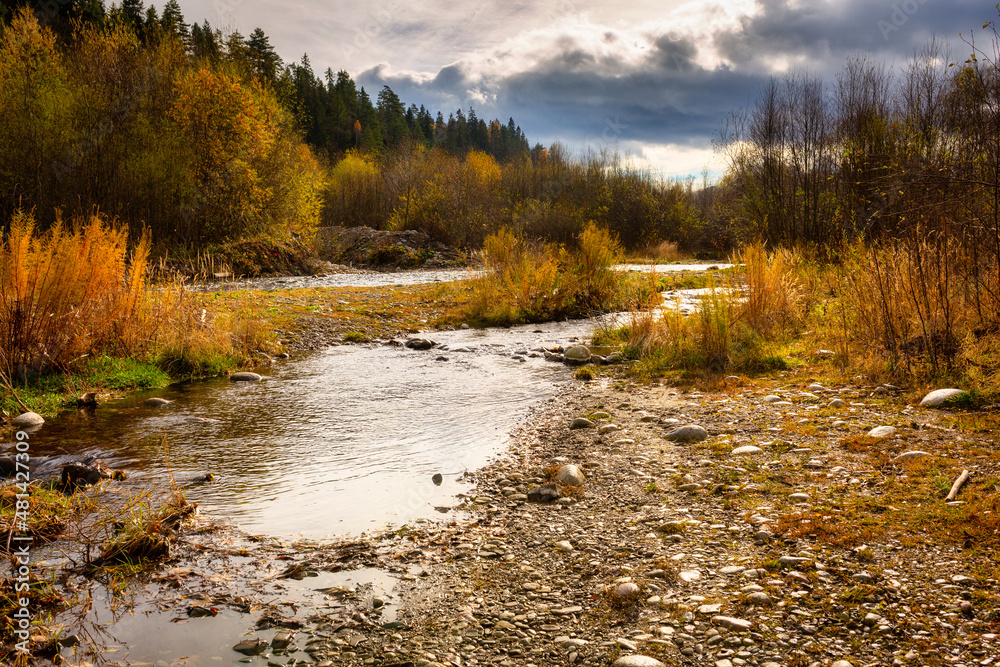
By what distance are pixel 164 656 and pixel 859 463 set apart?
4.91 m

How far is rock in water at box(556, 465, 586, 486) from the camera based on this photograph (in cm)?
475

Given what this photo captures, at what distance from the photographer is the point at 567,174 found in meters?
46.7

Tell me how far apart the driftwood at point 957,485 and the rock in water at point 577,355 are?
22.3 feet

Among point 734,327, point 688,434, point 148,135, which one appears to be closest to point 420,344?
point 734,327

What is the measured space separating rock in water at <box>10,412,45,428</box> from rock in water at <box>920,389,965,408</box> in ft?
32.2

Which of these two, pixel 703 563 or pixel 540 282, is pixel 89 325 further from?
pixel 540 282

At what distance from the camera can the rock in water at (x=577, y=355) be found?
34.1ft

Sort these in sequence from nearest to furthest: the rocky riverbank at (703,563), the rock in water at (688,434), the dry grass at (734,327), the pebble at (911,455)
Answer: the rocky riverbank at (703,563)
the pebble at (911,455)
the rock in water at (688,434)
the dry grass at (734,327)

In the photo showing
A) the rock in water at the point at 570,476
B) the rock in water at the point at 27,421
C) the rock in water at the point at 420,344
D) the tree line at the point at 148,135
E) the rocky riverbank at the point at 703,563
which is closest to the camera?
the rocky riverbank at the point at 703,563

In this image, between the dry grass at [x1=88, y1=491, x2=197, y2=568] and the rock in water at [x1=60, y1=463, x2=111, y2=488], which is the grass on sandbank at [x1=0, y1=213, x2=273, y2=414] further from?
the dry grass at [x1=88, y1=491, x2=197, y2=568]

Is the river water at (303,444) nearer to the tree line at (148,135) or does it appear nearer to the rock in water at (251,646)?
the rock in water at (251,646)

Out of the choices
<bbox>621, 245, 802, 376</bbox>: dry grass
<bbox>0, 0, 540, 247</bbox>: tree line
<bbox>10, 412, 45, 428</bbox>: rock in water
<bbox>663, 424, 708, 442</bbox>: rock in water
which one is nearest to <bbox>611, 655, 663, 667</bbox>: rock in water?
<bbox>663, 424, 708, 442</bbox>: rock in water

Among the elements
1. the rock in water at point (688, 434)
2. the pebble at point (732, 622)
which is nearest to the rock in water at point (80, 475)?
the pebble at point (732, 622)

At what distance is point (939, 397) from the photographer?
526 cm
